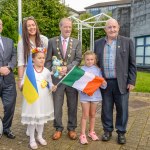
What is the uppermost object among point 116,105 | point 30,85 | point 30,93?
point 30,85

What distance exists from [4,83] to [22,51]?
2.18ft

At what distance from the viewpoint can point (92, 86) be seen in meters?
5.01

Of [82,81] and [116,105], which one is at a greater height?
[82,81]

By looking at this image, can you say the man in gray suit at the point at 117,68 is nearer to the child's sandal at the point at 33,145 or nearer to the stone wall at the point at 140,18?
the child's sandal at the point at 33,145

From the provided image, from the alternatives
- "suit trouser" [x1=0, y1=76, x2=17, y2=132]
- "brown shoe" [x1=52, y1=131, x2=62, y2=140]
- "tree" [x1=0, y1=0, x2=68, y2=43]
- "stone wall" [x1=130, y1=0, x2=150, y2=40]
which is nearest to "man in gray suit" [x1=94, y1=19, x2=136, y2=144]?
"brown shoe" [x1=52, y1=131, x2=62, y2=140]

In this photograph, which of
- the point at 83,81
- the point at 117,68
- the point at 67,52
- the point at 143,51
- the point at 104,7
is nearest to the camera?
the point at 117,68

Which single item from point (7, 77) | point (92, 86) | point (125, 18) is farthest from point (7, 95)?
point (125, 18)

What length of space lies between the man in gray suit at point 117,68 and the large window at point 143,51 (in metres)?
15.3

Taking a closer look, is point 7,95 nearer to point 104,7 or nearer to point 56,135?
point 56,135

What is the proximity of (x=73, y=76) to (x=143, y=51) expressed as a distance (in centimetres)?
1639

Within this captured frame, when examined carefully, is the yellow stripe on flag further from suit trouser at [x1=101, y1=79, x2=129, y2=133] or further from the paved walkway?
suit trouser at [x1=101, y1=79, x2=129, y2=133]

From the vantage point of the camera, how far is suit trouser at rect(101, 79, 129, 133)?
16.6 ft

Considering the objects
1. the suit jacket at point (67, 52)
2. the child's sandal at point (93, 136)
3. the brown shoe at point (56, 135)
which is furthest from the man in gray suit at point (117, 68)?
the brown shoe at point (56, 135)

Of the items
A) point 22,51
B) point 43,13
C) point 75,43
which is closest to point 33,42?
point 22,51
